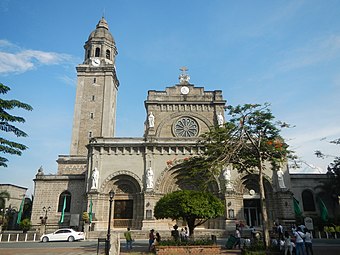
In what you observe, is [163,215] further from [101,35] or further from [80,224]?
[101,35]

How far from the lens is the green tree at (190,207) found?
646 inches

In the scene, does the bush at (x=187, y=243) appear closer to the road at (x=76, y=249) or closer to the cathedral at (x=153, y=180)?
the road at (x=76, y=249)

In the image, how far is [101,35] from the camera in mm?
44656

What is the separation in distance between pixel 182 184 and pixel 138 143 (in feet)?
22.6

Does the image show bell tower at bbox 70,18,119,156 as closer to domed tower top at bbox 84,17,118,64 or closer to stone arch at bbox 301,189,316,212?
domed tower top at bbox 84,17,118,64

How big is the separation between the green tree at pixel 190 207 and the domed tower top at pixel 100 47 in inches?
1235

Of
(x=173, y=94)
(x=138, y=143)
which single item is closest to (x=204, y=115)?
(x=173, y=94)

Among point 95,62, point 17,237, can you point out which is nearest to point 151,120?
point 95,62

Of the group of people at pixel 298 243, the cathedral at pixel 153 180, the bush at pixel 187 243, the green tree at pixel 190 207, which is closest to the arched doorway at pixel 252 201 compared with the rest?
the cathedral at pixel 153 180

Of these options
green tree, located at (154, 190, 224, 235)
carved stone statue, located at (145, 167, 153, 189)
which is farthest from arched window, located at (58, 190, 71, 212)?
green tree, located at (154, 190, 224, 235)

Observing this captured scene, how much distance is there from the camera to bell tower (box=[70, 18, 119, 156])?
A: 39.1m

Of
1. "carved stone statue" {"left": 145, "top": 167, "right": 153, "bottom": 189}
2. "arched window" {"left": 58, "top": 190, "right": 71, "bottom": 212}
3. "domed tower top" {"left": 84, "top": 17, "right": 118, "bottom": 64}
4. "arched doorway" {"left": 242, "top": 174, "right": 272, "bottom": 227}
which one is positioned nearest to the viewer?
"carved stone statue" {"left": 145, "top": 167, "right": 153, "bottom": 189}

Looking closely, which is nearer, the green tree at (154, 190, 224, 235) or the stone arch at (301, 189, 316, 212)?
the green tree at (154, 190, 224, 235)

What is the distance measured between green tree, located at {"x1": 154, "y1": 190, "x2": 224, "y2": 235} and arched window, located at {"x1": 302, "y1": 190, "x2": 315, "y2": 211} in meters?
20.2
